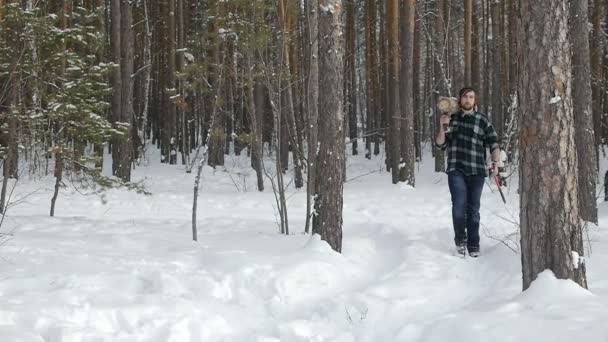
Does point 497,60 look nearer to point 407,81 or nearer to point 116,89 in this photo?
point 407,81

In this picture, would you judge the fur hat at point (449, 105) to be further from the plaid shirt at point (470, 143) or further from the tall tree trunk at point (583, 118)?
the tall tree trunk at point (583, 118)

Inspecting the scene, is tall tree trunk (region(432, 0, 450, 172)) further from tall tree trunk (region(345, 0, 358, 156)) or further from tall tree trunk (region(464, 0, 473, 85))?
tall tree trunk (region(345, 0, 358, 156))

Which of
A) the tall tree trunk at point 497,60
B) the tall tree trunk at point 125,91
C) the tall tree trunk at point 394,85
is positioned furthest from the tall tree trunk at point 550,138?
the tall tree trunk at point 497,60

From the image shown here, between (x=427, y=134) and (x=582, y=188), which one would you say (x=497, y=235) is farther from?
(x=427, y=134)

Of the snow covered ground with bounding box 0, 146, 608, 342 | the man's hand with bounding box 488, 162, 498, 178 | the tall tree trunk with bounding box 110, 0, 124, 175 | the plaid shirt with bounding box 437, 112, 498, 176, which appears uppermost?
the tall tree trunk with bounding box 110, 0, 124, 175

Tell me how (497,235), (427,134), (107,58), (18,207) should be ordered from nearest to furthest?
(497,235)
(18,207)
(107,58)
(427,134)

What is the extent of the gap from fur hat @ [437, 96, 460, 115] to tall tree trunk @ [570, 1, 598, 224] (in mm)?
3216

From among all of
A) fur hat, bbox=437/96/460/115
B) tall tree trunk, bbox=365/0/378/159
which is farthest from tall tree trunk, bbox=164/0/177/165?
fur hat, bbox=437/96/460/115

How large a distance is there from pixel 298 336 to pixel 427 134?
29.3 m

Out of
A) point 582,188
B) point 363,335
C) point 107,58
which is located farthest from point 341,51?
point 107,58

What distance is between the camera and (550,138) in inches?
145

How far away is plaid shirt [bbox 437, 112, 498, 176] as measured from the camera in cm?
570

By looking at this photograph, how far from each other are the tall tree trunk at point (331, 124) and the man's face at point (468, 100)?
1.34 meters

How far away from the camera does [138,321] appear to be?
12.3 ft
